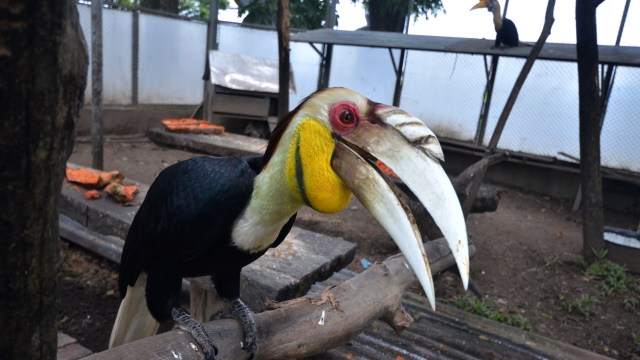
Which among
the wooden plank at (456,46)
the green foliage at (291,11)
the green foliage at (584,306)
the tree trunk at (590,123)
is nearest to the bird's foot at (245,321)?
the green foliage at (584,306)

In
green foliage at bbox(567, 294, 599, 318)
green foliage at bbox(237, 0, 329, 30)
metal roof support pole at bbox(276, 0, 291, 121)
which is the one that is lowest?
green foliage at bbox(567, 294, 599, 318)

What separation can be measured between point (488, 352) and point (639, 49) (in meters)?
4.86

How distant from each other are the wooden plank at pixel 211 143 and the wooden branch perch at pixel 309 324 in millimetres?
3647

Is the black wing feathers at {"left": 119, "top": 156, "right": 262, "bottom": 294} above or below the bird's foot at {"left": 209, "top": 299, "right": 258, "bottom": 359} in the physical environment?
above

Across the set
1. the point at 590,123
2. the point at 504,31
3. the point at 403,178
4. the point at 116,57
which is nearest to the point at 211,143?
the point at 116,57

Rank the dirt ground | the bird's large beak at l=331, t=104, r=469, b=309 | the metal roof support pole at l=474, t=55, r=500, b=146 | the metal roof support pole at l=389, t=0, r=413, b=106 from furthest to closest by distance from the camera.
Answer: the metal roof support pole at l=389, t=0, r=413, b=106
the metal roof support pole at l=474, t=55, r=500, b=146
the dirt ground
the bird's large beak at l=331, t=104, r=469, b=309

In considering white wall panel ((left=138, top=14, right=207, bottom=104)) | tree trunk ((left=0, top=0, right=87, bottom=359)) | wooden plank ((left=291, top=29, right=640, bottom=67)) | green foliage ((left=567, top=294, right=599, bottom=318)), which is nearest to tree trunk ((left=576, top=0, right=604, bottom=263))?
green foliage ((left=567, top=294, right=599, bottom=318))

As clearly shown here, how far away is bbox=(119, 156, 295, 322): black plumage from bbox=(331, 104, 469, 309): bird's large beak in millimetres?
352

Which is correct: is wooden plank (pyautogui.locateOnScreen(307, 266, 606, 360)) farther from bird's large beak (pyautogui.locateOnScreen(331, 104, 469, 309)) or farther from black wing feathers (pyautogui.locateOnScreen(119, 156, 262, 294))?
bird's large beak (pyautogui.locateOnScreen(331, 104, 469, 309))

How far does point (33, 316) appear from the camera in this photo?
69 cm

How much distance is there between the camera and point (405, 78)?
24.5ft

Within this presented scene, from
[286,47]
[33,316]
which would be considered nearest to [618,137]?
[286,47]

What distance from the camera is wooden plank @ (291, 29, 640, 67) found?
525cm

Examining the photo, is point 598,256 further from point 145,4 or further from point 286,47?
point 145,4
